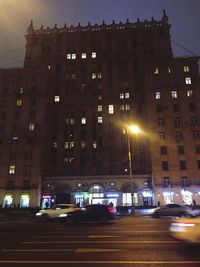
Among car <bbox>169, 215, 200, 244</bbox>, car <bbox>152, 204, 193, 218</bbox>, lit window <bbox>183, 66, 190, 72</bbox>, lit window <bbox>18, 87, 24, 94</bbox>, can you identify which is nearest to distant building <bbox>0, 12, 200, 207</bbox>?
lit window <bbox>18, 87, 24, 94</bbox>

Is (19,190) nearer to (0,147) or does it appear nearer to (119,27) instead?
(0,147)

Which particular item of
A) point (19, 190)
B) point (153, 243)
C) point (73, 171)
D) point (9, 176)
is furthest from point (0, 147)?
point (153, 243)

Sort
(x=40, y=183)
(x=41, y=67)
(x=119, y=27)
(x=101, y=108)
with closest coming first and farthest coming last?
(x=40, y=183) → (x=101, y=108) → (x=41, y=67) → (x=119, y=27)

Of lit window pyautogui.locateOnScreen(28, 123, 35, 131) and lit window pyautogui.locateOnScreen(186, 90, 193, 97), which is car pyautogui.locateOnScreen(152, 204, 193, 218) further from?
lit window pyautogui.locateOnScreen(28, 123, 35, 131)

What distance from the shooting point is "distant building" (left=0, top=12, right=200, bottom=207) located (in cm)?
5344

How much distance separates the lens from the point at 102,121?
59562 millimetres

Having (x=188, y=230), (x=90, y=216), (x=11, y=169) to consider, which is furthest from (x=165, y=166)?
(x=188, y=230)

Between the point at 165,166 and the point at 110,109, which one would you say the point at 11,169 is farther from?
the point at 165,166

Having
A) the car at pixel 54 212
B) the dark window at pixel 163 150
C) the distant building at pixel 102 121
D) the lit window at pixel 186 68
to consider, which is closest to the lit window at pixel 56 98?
the distant building at pixel 102 121

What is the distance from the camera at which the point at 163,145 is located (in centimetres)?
5484

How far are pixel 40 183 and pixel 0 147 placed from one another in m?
12.4

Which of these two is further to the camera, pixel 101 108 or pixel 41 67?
pixel 41 67

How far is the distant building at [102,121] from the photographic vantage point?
53.4 m

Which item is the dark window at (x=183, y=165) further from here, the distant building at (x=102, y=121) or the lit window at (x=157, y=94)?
the lit window at (x=157, y=94)
